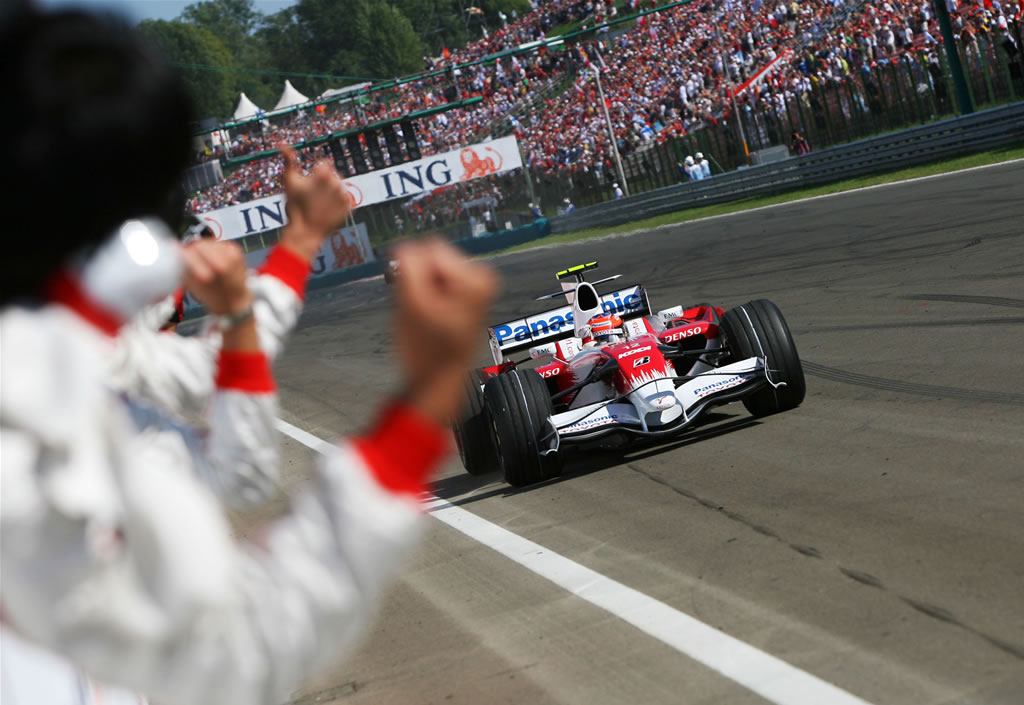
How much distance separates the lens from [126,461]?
1.27 m

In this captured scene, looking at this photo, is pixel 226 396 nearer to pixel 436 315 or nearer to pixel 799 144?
pixel 436 315

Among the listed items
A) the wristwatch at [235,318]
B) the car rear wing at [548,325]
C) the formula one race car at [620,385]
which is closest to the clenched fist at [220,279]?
the wristwatch at [235,318]

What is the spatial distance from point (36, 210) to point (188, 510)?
34cm

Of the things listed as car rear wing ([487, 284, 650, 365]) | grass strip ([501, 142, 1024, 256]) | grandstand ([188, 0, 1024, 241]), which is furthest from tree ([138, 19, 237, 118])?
car rear wing ([487, 284, 650, 365])

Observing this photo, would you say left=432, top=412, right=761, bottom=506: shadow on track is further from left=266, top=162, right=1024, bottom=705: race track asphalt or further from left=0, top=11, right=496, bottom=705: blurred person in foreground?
left=0, top=11, right=496, bottom=705: blurred person in foreground

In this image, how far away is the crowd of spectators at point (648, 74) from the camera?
3030 centimetres

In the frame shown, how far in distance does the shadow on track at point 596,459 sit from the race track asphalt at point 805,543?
0.10 feet

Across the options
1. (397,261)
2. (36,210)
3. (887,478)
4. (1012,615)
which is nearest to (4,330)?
(36,210)

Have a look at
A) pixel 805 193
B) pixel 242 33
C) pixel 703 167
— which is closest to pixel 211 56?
pixel 242 33

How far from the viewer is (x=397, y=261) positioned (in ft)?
4.11

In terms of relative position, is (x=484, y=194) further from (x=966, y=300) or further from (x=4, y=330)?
(x=4, y=330)

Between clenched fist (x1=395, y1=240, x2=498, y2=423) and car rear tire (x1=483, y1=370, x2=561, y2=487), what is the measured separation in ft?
22.0

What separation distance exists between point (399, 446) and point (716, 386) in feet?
22.4

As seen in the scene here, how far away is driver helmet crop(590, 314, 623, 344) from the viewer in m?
9.20
